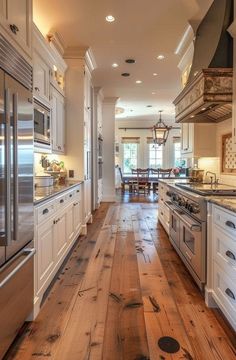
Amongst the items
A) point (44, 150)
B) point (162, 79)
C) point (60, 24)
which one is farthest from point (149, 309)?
point (162, 79)

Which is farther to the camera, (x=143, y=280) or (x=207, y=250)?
(x=143, y=280)

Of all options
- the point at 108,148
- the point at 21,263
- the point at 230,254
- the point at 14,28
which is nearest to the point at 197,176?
the point at 230,254

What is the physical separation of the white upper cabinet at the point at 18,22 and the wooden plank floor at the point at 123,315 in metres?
2.04

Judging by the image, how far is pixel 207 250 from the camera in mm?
2410

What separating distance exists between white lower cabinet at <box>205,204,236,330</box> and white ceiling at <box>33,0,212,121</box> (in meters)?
2.77

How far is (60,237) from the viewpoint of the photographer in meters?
3.02

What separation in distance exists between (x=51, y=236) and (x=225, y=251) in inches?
62.1

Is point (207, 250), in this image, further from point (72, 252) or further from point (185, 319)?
point (72, 252)

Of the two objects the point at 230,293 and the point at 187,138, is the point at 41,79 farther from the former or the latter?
the point at 230,293

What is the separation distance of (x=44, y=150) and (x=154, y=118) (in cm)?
992

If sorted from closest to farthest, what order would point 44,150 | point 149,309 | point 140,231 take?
point 149,309, point 44,150, point 140,231

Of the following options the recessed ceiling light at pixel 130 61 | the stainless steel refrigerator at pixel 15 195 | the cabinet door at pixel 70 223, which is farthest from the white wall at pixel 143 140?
the stainless steel refrigerator at pixel 15 195

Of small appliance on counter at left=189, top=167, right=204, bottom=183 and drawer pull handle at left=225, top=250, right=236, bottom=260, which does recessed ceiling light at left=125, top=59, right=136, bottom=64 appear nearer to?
small appliance on counter at left=189, top=167, right=204, bottom=183

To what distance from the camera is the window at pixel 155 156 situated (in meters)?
13.0
